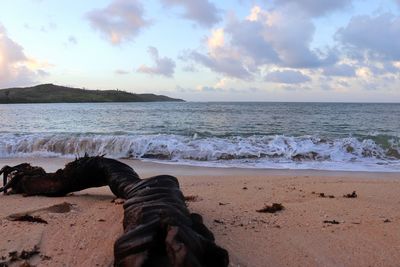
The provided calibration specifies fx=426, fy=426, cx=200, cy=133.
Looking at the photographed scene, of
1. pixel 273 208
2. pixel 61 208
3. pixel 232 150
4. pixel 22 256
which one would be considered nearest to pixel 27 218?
pixel 61 208

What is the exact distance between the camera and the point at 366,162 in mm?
11281

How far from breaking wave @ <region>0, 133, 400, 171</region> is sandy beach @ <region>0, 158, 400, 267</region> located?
4.57m

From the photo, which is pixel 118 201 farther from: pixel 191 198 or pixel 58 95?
pixel 58 95

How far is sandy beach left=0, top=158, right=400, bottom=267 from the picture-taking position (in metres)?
3.22

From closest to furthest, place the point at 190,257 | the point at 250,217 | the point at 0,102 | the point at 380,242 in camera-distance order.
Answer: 1. the point at 190,257
2. the point at 380,242
3. the point at 250,217
4. the point at 0,102

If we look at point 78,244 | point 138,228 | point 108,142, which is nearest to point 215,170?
point 108,142

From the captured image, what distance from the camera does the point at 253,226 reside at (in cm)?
401

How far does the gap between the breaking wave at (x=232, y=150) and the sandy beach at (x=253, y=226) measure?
4.57m

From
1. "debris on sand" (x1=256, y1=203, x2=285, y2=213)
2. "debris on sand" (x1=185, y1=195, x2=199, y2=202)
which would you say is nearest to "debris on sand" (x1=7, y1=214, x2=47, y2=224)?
"debris on sand" (x1=185, y1=195, x2=199, y2=202)

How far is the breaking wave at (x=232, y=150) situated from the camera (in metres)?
11.0

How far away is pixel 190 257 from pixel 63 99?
344ft

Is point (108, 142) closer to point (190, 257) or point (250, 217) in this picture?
point (250, 217)

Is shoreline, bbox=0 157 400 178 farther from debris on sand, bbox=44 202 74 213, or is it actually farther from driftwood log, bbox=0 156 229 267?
driftwood log, bbox=0 156 229 267

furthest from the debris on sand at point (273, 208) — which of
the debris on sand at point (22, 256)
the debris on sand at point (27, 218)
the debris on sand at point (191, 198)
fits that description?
the debris on sand at point (22, 256)
